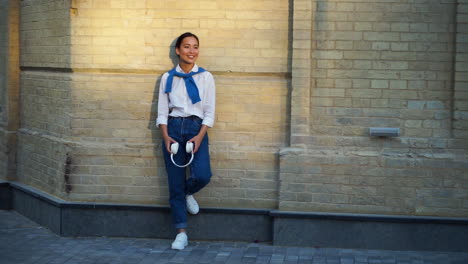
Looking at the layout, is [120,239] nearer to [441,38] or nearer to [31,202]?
[31,202]

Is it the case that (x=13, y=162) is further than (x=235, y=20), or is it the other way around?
(x=13, y=162)

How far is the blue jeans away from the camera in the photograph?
7.69 metres

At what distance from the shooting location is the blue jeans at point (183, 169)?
7.69m

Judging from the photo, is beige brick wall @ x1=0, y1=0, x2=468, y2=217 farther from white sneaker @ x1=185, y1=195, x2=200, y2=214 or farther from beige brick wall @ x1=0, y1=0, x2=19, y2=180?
beige brick wall @ x1=0, y1=0, x2=19, y2=180

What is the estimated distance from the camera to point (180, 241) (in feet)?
25.1

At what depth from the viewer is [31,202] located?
9094 mm

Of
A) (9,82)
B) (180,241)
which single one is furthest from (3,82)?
(180,241)

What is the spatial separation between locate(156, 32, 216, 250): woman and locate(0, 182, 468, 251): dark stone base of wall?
0.38 metres

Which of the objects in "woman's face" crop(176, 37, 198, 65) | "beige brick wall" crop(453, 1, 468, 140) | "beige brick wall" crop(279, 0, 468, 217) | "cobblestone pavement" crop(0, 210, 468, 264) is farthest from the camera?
"woman's face" crop(176, 37, 198, 65)

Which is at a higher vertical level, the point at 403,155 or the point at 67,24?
the point at 67,24

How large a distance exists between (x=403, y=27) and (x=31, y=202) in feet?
16.1

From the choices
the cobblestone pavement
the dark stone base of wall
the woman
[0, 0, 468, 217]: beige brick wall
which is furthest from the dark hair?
the cobblestone pavement

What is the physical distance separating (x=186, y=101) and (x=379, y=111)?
201 cm

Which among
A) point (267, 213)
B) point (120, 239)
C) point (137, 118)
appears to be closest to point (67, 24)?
point (137, 118)
